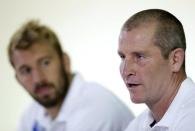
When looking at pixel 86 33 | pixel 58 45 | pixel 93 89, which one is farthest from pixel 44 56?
pixel 86 33

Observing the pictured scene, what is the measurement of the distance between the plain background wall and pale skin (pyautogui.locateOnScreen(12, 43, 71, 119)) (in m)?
0.66

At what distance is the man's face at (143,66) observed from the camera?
113 centimetres

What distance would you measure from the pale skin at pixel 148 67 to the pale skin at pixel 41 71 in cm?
74

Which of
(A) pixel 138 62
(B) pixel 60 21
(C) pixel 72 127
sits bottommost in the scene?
(C) pixel 72 127

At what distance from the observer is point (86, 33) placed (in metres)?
2.55

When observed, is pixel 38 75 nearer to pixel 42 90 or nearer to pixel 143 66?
pixel 42 90

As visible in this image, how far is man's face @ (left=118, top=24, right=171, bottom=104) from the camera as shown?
1129mm

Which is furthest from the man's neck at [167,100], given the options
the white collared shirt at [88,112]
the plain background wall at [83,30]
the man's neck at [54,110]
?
the plain background wall at [83,30]

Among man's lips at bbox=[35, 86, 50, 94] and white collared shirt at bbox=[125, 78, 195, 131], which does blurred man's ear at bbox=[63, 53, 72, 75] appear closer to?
man's lips at bbox=[35, 86, 50, 94]

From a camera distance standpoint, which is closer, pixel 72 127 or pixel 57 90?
pixel 72 127

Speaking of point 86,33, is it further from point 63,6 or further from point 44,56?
point 44,56

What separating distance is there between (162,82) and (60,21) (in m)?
1.53

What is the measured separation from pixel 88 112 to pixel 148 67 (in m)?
0.57

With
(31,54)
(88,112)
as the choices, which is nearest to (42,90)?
(31,54)
